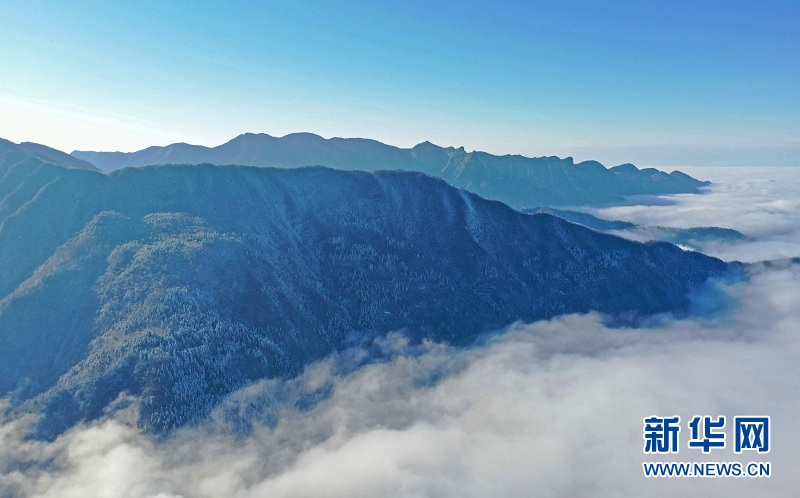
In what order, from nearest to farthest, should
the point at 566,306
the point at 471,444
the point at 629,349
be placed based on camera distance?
the point at 471,444 < the point at 629,349 < the point at 566,306

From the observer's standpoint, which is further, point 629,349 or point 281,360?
point 629,349

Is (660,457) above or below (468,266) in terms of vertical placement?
below

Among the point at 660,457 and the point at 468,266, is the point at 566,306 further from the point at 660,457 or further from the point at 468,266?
the point at 660,457

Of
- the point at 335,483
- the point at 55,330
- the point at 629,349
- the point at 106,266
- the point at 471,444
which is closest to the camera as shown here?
the point at 335,483

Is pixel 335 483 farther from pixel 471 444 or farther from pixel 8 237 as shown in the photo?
pixel 8 237

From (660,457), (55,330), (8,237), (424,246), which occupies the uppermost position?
(8,237)

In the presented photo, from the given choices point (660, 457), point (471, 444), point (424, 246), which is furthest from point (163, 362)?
point (660, 457)
